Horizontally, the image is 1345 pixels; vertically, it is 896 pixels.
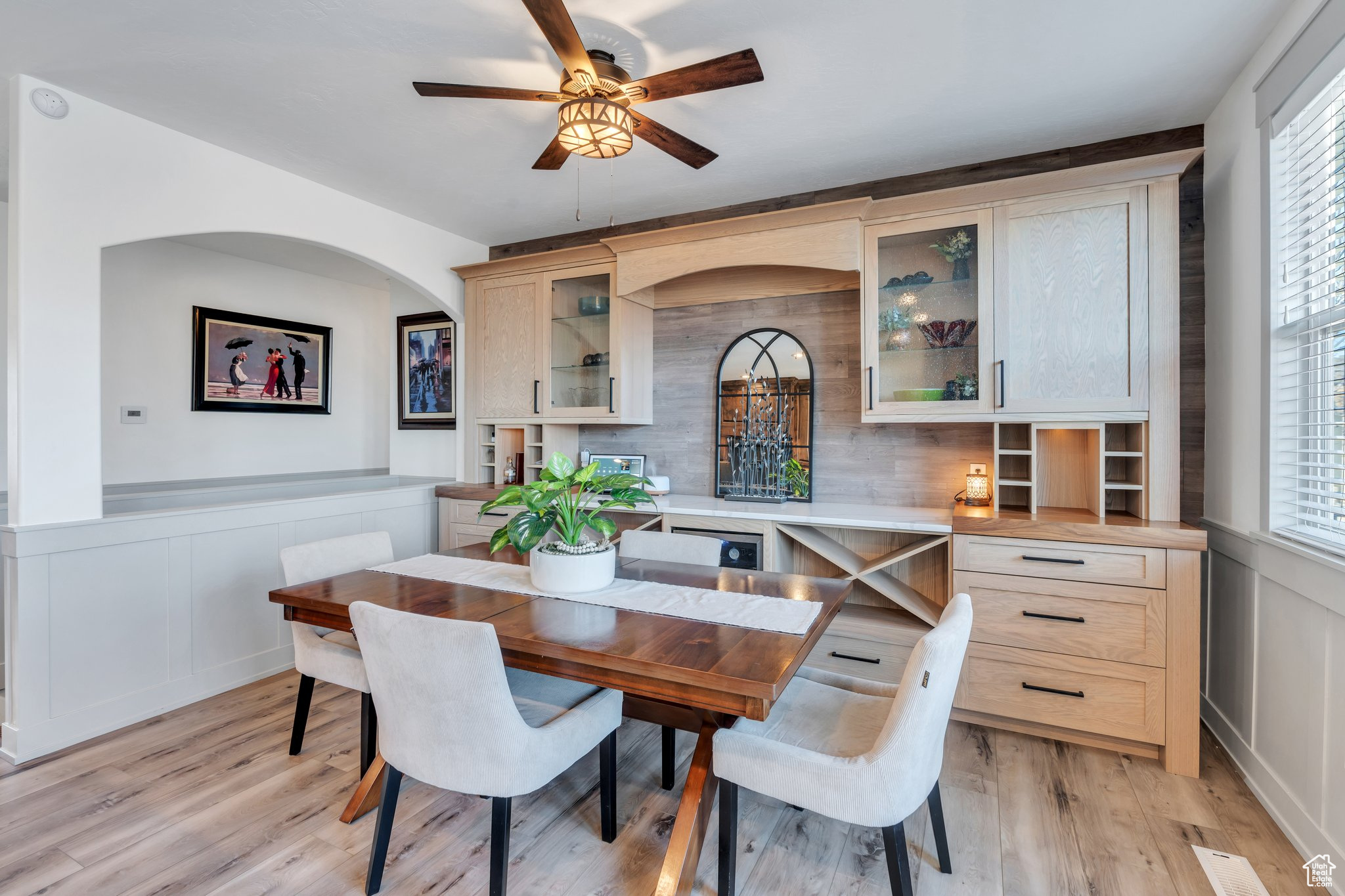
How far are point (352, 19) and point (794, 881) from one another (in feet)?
9.45

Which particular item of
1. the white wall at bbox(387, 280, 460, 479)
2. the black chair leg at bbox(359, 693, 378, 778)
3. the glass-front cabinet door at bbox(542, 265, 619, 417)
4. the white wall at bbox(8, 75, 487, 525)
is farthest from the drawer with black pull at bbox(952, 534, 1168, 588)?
the white wall at bbox(8, 75, 487, 525)

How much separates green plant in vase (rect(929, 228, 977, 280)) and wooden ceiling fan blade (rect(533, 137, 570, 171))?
1699 millimetres

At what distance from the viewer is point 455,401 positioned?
4.20 metres

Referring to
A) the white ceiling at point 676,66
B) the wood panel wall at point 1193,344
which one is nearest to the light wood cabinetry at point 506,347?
the white ceiling at point 676,66

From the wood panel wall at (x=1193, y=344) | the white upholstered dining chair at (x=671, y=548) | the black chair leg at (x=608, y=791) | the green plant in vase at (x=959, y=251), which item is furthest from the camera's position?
the green plant in vase at (x=959, y=251)

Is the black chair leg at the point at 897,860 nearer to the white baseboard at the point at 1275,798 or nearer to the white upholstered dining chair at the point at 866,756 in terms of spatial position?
the white upholstered dining chair at the point at 866,756

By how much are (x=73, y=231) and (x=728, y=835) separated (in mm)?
3173

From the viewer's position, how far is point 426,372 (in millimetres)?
4465

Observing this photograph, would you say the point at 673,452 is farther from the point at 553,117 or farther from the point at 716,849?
the point at 716,849

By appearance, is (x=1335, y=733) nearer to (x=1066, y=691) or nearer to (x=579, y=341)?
(x=1066, y=691)

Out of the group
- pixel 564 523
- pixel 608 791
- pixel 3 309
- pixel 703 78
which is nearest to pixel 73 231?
pixel 3 309

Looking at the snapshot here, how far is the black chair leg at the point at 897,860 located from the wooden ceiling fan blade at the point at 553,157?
85.5 inches

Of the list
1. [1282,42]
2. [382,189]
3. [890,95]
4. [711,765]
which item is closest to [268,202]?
[382,189]

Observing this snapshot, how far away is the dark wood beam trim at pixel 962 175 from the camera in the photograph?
2584 mm
